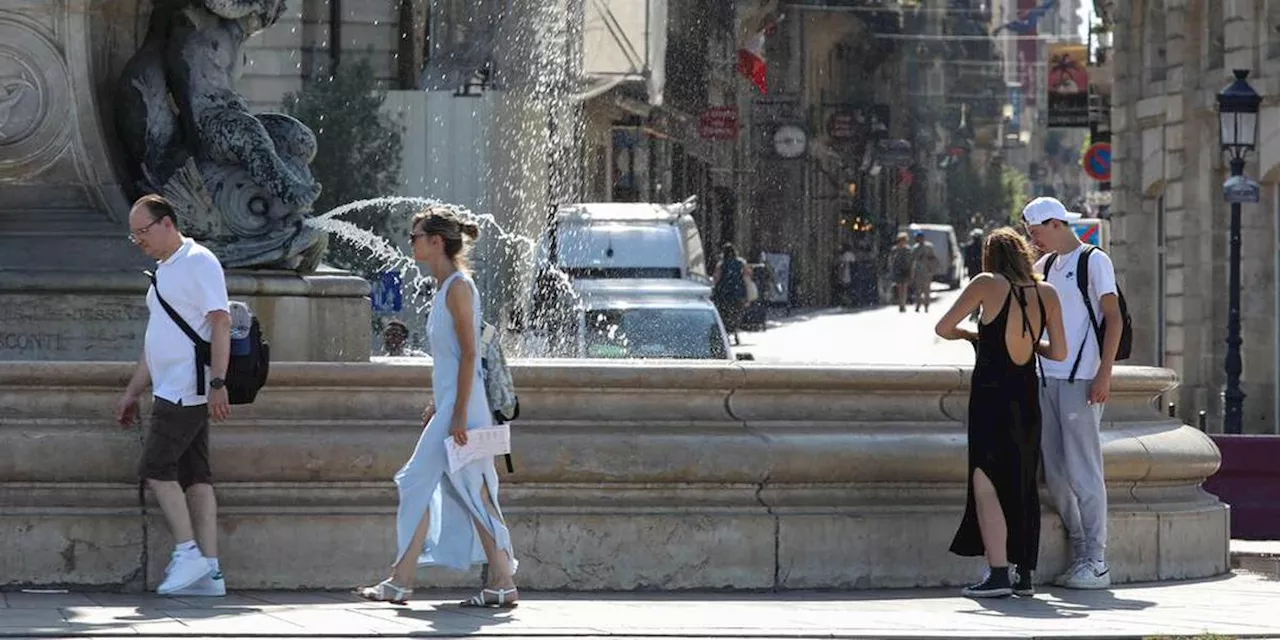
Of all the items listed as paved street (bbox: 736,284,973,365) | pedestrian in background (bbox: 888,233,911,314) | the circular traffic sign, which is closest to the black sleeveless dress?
paved street (bbox: 736,284,973,365)

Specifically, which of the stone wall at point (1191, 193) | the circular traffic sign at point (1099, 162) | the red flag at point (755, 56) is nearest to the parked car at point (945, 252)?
the red flag at point (755, 56)

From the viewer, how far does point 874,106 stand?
281 ft

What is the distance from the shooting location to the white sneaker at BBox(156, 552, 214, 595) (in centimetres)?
1010

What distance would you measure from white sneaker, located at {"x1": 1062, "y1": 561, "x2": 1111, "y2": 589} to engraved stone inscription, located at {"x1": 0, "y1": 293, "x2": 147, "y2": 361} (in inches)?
146

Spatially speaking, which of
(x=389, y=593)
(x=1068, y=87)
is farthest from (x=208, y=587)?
(x=1068, y=87)

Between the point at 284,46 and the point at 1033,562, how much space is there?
27.1m

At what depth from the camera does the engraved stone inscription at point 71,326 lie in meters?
11.4

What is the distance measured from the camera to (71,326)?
11477 mm

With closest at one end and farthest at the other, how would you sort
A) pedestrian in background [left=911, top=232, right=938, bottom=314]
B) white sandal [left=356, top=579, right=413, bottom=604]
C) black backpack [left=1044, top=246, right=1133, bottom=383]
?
white sandal [left=356, top=579, right=413, bottom=604] → black backpack [left=1044, top=246, right=1133, bottom=383] → pedestrian in background [left=911, top=232, right=938, bottom=314]

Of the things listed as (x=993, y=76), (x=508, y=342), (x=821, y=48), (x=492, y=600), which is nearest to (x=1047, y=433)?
(x=492, y=600)

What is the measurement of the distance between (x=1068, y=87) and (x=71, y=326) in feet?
196

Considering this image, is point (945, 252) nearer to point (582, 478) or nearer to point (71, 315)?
point (71, 315)

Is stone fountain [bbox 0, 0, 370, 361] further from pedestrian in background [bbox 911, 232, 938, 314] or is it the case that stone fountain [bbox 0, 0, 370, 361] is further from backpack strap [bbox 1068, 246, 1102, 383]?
pedestrian in background [bbox 911, 232, 938, 314]

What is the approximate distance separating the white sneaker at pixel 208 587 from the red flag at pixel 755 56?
5639 cm
